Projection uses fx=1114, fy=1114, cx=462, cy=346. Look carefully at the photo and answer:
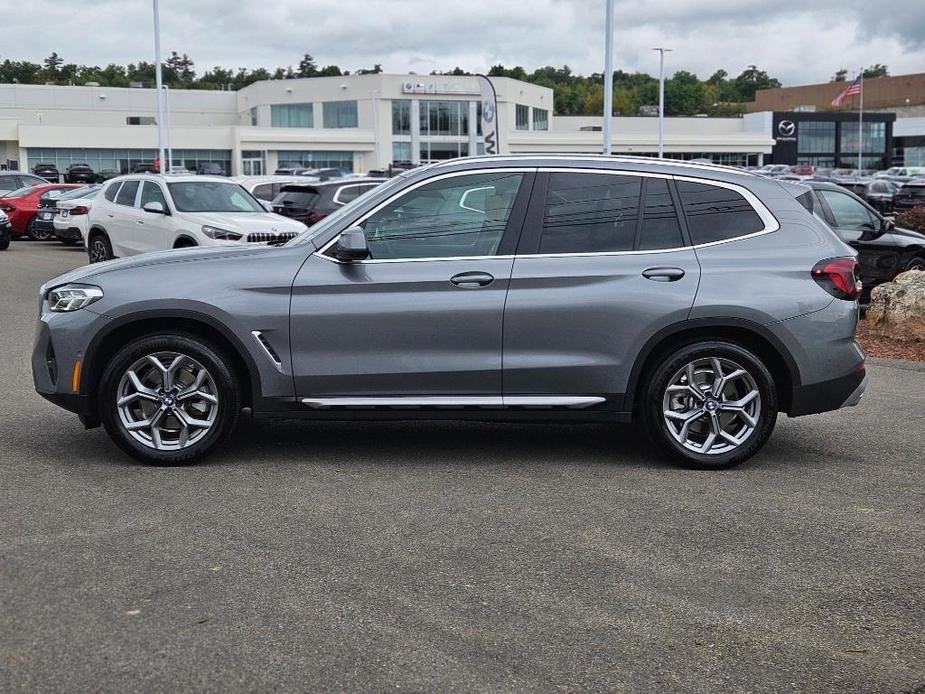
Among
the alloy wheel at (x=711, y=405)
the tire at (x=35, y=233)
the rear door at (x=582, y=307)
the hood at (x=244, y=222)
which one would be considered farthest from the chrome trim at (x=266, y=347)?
the tire at (x=35, y=233)

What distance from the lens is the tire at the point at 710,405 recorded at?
253 inches

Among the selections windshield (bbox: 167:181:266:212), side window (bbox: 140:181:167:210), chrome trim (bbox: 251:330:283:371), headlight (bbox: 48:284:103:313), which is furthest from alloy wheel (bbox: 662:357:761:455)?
side window (bbox: 140:181:167:210)

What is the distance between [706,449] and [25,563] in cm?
374

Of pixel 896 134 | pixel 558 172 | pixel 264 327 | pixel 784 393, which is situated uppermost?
pixel 896 134

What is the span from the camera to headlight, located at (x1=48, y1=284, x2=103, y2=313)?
6449 millimetres

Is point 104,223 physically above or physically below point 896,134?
below

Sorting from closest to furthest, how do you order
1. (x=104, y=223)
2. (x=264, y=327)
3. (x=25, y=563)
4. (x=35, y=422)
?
(x=25, y=563)
(x=264, y=327)
(x=35, y=422)
(x=104, y=223)

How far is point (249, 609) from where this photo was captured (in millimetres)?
4277

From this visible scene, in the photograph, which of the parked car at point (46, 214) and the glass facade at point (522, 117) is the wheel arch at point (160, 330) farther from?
the glass facade at point (522, 117)

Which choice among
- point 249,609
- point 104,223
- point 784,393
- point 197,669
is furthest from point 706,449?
point 104,223

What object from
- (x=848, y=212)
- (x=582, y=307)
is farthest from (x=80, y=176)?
(x=582, y=307)

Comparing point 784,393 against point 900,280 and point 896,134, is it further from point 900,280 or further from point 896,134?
point 896,134

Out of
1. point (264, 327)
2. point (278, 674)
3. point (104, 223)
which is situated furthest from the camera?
point (104, 223)

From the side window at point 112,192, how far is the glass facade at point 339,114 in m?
79.5
